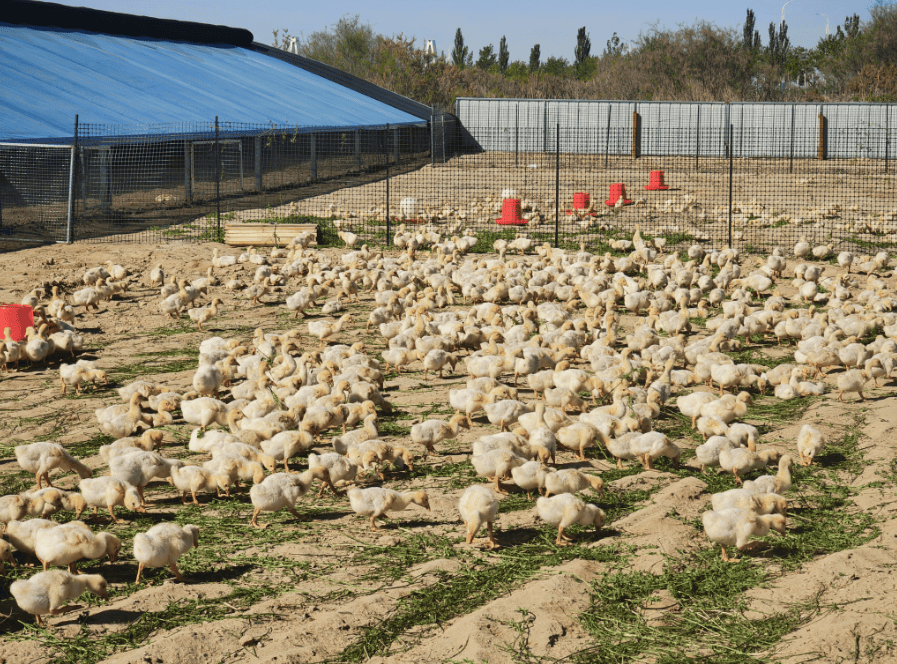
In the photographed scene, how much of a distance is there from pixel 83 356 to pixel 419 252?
356 inches

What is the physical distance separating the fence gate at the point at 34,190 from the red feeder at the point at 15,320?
982 centimetres

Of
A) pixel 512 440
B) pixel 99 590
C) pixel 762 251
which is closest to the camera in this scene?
pixel 99 590

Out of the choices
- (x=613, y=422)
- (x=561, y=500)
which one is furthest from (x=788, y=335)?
(x=561, y=500)

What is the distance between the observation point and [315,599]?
17.5 ft

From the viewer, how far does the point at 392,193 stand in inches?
1196

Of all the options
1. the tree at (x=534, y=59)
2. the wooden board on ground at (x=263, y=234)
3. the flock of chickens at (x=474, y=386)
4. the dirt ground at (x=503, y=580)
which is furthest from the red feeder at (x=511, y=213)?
the tree at (x=534, y=59)

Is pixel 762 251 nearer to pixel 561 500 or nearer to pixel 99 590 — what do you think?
pixel 561 500

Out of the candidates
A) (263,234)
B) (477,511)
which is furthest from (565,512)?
(263,234)

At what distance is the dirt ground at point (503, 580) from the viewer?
15.5 feet

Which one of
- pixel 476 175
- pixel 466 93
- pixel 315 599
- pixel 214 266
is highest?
pixel 466 93

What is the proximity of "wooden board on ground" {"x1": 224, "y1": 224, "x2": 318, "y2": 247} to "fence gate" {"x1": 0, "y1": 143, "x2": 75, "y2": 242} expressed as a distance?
3.98 m

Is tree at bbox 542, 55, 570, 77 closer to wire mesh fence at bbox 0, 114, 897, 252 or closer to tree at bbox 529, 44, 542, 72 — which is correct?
tree at bbox 529, 44, 542, 72

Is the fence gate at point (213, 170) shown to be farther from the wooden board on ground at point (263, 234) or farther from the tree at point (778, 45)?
the tree at point (778, 45)

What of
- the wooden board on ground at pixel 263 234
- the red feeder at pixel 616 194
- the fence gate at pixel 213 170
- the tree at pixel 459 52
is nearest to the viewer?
the wooden board on ground at pixel 263 234
